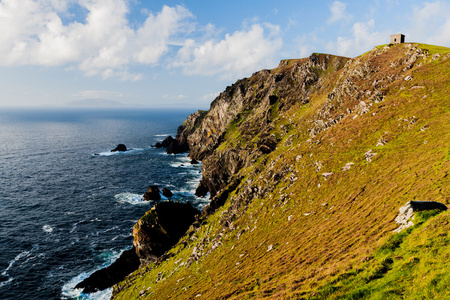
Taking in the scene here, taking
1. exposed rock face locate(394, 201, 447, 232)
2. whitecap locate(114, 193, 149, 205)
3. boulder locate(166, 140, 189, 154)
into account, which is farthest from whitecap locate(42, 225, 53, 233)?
boulder locate(166, 140, 189, 154)

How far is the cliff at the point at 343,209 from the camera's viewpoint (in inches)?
716

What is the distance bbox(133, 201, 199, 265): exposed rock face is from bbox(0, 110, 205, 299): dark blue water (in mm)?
12196

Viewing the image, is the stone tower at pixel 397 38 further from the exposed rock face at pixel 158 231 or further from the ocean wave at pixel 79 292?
the ocean wave at pixel 79 292

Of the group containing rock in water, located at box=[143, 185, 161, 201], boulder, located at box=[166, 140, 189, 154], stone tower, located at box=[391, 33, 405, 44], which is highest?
stone tower, located at box=[391, 33, 405, 44]

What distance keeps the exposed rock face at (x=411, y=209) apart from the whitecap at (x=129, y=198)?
9186cm

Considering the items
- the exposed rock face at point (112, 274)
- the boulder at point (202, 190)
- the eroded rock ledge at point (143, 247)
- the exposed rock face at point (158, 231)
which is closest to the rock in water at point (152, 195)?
the boulder at point (202, 190)

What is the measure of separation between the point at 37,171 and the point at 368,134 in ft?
513

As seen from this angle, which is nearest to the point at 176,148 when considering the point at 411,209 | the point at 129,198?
the point at 129,198

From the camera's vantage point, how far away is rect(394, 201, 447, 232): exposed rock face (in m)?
20.6

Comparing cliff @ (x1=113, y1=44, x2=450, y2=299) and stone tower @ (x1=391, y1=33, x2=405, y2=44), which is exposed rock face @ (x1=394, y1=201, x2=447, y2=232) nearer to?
cliff @ (x1=113, y1=44, x2=450, y2=299)

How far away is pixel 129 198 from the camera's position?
100m

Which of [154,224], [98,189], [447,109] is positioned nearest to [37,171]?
[98,189]

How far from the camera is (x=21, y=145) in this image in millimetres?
193875

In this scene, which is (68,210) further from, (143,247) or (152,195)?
(143,247)
